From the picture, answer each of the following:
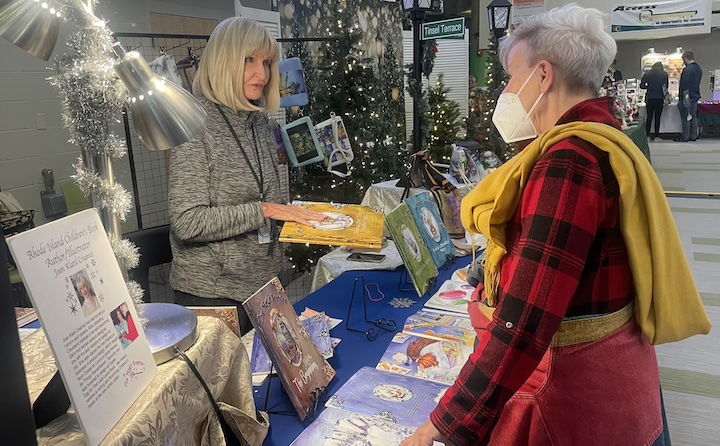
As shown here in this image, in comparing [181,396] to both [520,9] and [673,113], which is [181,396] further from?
[673,113]

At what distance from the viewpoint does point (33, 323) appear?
4.78ft

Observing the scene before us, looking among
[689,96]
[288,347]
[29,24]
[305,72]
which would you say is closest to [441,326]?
[288,347]

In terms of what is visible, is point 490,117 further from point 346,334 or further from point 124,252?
point 124,252

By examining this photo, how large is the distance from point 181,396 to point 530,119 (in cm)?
90

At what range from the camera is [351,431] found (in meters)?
1.17

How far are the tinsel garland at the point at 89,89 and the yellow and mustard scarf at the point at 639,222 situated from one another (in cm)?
65

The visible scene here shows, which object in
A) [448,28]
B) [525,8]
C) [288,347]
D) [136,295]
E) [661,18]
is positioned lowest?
[288,347]

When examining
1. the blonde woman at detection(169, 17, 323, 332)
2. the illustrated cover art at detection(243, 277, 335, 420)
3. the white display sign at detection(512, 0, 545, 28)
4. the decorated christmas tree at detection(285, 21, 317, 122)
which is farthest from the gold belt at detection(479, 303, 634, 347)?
the white display sign at detection(512, 0, 545, 28)

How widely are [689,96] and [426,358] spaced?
13586mm

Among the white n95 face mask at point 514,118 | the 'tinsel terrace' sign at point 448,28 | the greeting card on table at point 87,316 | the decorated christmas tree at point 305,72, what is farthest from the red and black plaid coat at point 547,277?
the 'tinsel terrace' sign at point 448,28

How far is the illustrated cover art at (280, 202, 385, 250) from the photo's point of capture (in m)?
1.63

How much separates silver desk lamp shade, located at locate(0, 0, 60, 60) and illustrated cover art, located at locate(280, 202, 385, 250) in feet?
2.99

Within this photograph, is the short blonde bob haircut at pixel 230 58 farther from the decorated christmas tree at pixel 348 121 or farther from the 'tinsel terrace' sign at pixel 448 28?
the 'tinsel terrace' sign at pixel 448 28

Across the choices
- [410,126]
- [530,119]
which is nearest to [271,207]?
[530,119]
